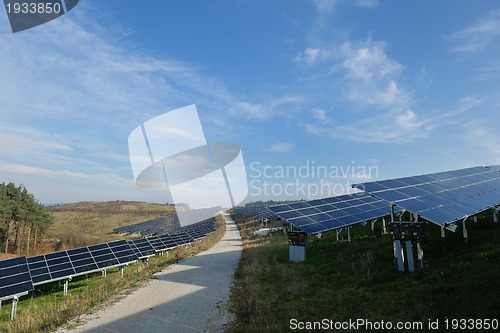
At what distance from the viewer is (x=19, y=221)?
43969mm

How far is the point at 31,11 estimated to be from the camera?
984 cm

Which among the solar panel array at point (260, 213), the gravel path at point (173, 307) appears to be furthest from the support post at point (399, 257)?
the solar panel array at point (260, 213)

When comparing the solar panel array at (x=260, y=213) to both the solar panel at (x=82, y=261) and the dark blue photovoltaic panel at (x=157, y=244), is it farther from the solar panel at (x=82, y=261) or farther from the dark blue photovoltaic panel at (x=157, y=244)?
the solar panel at (x=82, y=261)

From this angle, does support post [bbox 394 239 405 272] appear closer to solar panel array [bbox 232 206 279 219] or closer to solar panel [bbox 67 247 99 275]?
solar panel array [bbox 232 206 279 219]

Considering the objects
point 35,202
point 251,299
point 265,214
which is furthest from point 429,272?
point 35,202

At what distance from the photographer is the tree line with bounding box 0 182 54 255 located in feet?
138

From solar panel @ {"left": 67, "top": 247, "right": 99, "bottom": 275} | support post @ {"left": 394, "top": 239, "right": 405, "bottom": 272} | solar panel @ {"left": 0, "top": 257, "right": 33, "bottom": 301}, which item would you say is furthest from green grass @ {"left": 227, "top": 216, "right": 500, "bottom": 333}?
solar panel @ {"left": 0, "top": 257, "right": 33, "bottom": 301}

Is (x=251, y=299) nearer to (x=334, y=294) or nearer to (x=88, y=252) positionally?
(x=334, y=294)

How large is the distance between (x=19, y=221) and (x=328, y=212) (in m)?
47.5

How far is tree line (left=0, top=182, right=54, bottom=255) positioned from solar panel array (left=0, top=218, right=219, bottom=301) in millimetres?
29247

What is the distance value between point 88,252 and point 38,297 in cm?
403

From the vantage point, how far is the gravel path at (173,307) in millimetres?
9836

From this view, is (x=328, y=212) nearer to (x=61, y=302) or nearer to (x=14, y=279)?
(x=61, y=302)

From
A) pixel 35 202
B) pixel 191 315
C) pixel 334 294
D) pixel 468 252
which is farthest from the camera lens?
pixel 35 202
